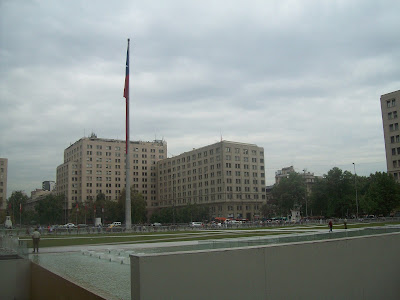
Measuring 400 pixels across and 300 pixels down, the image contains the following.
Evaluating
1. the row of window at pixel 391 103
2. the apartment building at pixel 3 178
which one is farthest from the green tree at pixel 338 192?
the apartment building at pixel 3 178

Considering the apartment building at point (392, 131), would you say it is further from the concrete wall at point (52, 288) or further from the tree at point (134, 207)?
the concrete wall at point (52, 288)

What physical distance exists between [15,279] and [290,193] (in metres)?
102

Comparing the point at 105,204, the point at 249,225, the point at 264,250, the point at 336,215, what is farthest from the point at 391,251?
the point at 105,204

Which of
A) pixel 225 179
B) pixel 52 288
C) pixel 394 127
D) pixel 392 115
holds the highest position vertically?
pixel 392 115

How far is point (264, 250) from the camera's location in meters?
8.93

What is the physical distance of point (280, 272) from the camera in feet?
30.1

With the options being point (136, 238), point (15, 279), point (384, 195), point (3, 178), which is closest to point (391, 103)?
point (384, 195)

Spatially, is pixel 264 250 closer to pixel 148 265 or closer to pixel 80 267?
pixel 148 265

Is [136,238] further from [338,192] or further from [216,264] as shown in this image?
[338,192]

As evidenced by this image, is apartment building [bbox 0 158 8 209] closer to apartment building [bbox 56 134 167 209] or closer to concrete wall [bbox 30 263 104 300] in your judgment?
apartment building [bbox 56 134 167 209]

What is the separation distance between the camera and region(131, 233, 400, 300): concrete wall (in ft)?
24.1

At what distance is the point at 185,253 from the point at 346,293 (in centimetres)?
569

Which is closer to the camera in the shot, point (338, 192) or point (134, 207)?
point (338, 192)

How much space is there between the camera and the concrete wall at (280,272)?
7352 mm
